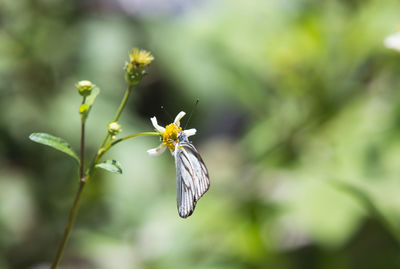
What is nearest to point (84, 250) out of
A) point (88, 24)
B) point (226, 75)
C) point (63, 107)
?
point (63, 107)

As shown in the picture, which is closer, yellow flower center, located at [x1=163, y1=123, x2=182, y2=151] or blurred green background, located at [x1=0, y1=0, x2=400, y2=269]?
yellow flower center, located at [x1=163, y1=123, x2=182, y2=151]

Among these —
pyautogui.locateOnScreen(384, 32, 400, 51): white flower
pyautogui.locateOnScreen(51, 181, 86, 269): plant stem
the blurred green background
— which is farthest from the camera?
the blurred green background

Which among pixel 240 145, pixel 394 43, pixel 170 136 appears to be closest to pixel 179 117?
pixel 170 136

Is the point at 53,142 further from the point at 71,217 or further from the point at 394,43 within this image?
the point at 394,43

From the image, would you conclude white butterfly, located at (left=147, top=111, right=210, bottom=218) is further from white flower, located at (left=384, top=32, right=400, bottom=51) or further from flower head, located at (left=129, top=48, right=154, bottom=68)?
white flower, located at (left=384, top=32, right=400, bottom=51)

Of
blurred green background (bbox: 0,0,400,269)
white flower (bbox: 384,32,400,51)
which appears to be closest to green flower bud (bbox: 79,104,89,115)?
white flower (bbox: 384,32,400,51)

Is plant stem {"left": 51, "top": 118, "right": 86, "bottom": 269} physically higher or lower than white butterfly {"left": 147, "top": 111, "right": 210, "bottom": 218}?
lower

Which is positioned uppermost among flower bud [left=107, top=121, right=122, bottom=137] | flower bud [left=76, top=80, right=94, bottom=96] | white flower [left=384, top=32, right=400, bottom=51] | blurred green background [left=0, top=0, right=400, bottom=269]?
blurred green background [left=0, top=0, right=400, bottom=269]
